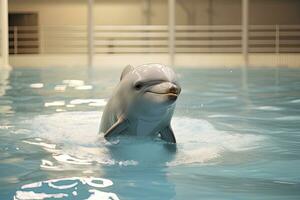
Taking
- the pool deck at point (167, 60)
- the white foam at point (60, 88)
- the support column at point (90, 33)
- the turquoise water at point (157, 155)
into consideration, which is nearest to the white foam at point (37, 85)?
the white foam at point (60, 88)

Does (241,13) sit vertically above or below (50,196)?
above

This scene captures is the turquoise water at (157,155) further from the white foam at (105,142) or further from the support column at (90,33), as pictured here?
the support column at (90,33)

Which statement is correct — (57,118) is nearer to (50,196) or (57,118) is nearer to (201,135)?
(201,135)

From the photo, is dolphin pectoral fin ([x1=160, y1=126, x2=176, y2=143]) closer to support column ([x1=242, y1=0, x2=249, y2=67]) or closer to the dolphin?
the dolphin

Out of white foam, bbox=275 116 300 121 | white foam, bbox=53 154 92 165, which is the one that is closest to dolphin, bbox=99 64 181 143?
white foam, bbox=53 154 92 165

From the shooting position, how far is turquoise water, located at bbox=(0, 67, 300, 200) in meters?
2.89

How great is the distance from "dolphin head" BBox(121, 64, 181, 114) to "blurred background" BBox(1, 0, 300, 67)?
13603 millimetres

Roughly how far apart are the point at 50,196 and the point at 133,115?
1.32 metres

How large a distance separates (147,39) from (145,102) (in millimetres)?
15245

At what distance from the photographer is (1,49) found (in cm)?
1548

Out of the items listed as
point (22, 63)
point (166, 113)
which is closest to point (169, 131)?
point (166, 113)

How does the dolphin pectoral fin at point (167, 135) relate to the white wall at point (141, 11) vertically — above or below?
below

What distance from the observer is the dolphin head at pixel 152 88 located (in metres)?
3.69

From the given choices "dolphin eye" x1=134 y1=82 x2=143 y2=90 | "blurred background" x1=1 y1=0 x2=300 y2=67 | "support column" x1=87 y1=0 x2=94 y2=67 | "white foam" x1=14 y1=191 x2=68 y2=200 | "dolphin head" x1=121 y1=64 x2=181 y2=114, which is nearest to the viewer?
"white foam" x1=14 y1=191 x2=68 y2=200
